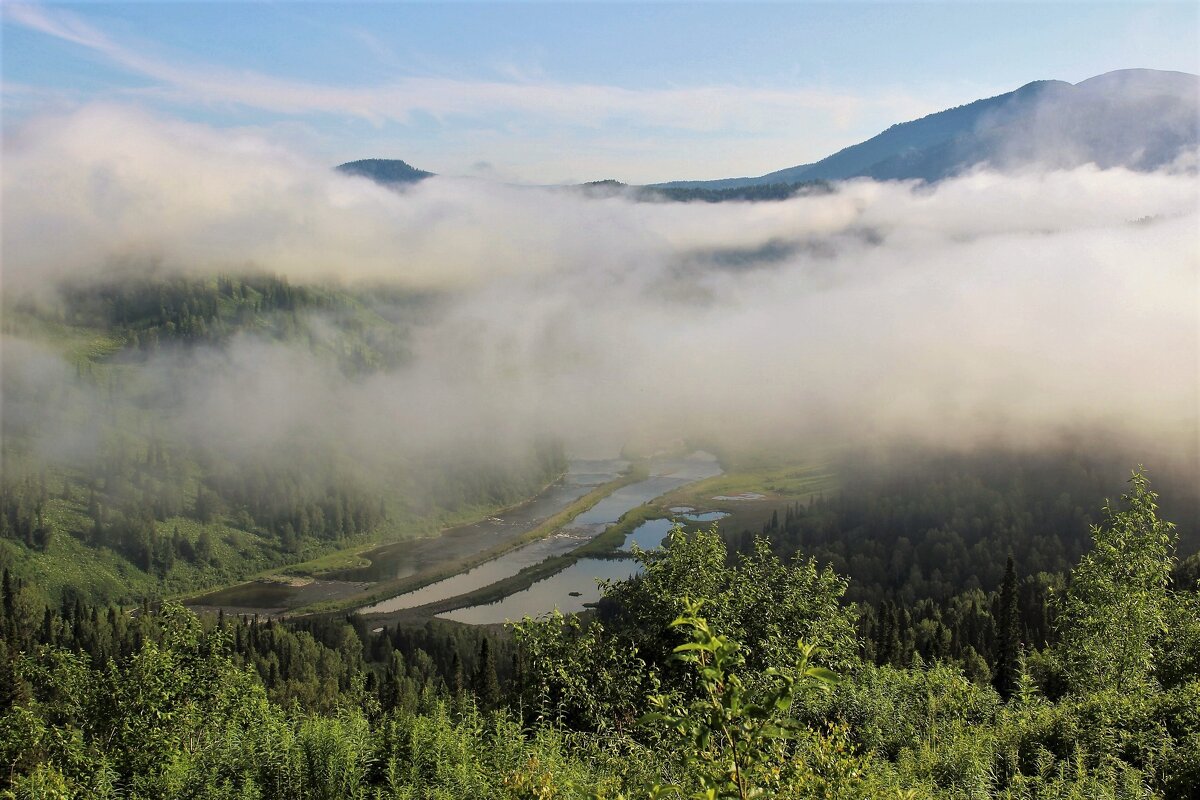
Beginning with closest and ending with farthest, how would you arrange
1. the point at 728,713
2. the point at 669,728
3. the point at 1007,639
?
the point at 728,713
the point at 669,728
the point at 1007,639

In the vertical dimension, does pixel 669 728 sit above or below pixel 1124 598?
above

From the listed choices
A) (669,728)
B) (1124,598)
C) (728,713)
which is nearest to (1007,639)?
(1124,598)

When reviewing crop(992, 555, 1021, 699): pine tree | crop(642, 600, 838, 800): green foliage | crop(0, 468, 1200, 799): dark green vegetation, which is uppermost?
crop(642, 600, 838, 800): green foliage

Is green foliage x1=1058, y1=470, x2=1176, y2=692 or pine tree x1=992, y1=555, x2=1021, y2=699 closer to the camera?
green foliage x1=1058, y1=470, x2=1176, y2=692

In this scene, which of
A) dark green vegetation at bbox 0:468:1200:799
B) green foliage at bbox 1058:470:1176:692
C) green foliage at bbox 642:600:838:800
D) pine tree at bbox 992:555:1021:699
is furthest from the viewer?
pine tree at bbox 992:555:1021:699

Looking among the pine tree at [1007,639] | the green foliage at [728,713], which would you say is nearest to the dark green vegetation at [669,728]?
the green foliage at [728,713]

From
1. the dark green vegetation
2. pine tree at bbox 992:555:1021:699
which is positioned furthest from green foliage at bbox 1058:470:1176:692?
pine tree at bbox 992:555:1021:699

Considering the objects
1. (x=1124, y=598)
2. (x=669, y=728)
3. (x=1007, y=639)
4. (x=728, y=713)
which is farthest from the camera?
(x=1007, y=639)

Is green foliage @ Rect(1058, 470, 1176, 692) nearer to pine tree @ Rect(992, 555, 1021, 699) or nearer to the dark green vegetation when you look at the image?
the dark green vegetation

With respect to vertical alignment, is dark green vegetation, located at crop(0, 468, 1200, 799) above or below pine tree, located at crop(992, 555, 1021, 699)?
above

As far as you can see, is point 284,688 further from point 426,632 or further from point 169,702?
point 169,702

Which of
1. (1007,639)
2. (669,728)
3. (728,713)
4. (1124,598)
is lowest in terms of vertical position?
(1007,639)

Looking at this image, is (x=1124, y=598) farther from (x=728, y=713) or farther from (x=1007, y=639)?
(x=1007, y=639)

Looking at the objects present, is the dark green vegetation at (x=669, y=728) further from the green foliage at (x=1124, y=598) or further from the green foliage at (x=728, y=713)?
the green foliage at (x=728, y=713)
